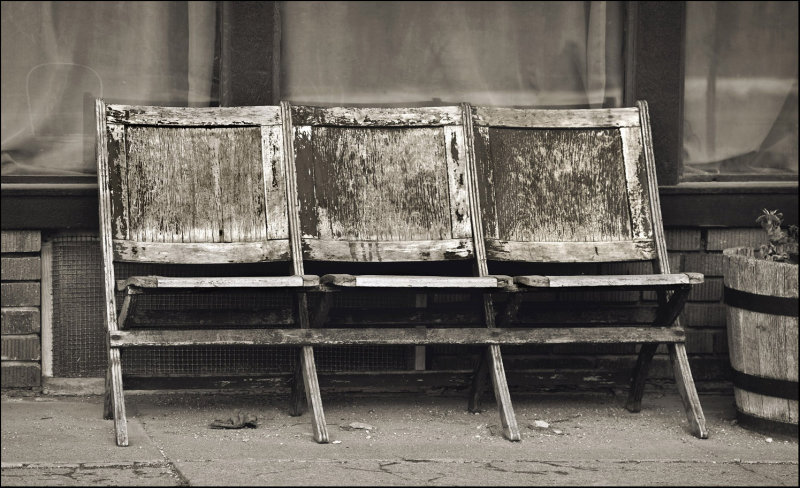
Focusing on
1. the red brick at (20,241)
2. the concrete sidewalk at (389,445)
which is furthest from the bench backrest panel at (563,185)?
the red brick at (20,241)

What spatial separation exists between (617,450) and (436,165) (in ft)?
4.91

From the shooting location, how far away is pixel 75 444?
4324 millimetres

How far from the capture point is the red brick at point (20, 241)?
5137 millimetres

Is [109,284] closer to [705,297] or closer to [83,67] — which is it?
[83,67]

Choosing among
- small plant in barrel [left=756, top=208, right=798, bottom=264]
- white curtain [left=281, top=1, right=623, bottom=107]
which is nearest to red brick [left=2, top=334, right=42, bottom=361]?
white curtain [left=281, top=1, right=623, bottom=107]

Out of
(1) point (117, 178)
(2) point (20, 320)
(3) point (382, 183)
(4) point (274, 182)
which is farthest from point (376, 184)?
(2) point (20, 320)

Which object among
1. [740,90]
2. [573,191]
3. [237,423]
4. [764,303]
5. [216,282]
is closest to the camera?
[216,282]

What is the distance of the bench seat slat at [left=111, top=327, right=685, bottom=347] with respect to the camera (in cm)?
441

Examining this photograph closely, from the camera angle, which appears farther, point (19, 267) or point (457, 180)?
point (19, 267)

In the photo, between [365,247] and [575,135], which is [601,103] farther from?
[365,247]

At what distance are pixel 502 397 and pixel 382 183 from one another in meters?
1.11

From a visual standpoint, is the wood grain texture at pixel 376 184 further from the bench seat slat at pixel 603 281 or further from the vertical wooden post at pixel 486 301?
the bench seat slat at pixel 603 281

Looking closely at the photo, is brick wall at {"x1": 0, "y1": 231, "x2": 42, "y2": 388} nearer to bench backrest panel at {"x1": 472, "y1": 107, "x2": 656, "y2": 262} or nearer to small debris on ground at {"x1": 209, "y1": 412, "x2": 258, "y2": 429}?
small debris on ground at {"x1": 209, "y1": 412, "x2": 258, "y2": 429}

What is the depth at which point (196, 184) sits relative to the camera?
479 centimetres
